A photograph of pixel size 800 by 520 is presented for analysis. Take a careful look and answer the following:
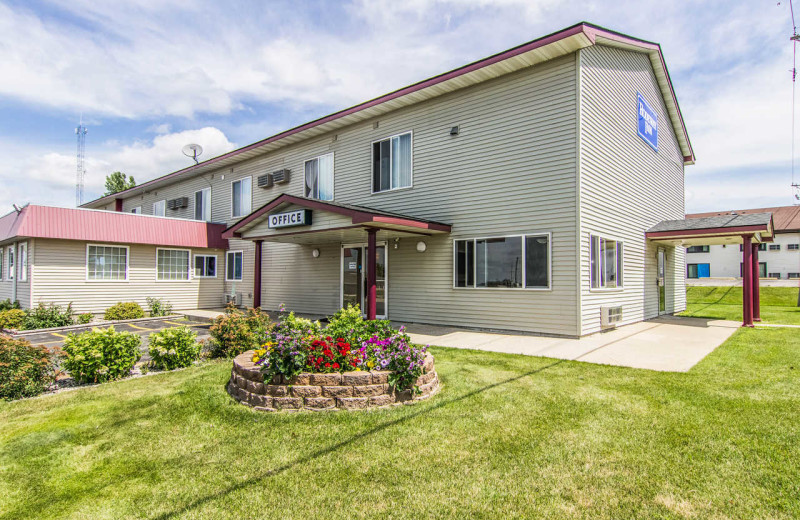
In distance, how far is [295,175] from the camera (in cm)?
1470

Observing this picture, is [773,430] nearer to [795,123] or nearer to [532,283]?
[532,283]

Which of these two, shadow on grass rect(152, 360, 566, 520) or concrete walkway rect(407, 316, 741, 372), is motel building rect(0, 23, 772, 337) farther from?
shadow on grass rect(152, 360, 566, 520)

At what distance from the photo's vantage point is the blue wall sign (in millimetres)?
12383

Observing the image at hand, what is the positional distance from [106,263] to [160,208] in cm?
704

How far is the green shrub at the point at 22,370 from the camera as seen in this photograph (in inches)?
197

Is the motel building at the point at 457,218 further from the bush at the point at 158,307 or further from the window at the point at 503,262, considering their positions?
the bush at the point at 158,307

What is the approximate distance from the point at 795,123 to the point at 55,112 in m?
33.8

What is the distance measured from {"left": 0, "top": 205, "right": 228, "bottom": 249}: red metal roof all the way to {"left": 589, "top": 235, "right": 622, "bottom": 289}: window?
13406 millimetres

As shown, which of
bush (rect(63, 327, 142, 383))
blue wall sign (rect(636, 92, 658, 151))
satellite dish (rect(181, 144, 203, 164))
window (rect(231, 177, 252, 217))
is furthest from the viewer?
satellite dish (rect(181, 144, 203, 164))

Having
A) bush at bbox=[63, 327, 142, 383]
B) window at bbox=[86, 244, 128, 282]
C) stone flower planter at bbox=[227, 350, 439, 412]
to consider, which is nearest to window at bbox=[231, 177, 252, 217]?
window at bbox=[86, 244, 128, 282]

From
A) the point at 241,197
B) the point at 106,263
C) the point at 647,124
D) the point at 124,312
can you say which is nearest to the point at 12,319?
the point at 124,312

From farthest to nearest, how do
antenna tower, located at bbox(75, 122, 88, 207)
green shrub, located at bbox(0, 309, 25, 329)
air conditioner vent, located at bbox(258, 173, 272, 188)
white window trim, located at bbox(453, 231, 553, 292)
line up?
antenna tower, located at bbox(75, 122, 88, 207) < air conditioner vent, located at bbox(258, 173, 272, 188) < green shrub, located at bbox(0, 309, 25, 329) < white window trim, located at bbox(453, 231, 553, 292)

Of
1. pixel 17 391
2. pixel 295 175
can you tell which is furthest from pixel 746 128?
pixel 17 391

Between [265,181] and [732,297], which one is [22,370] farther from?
[732,297]
